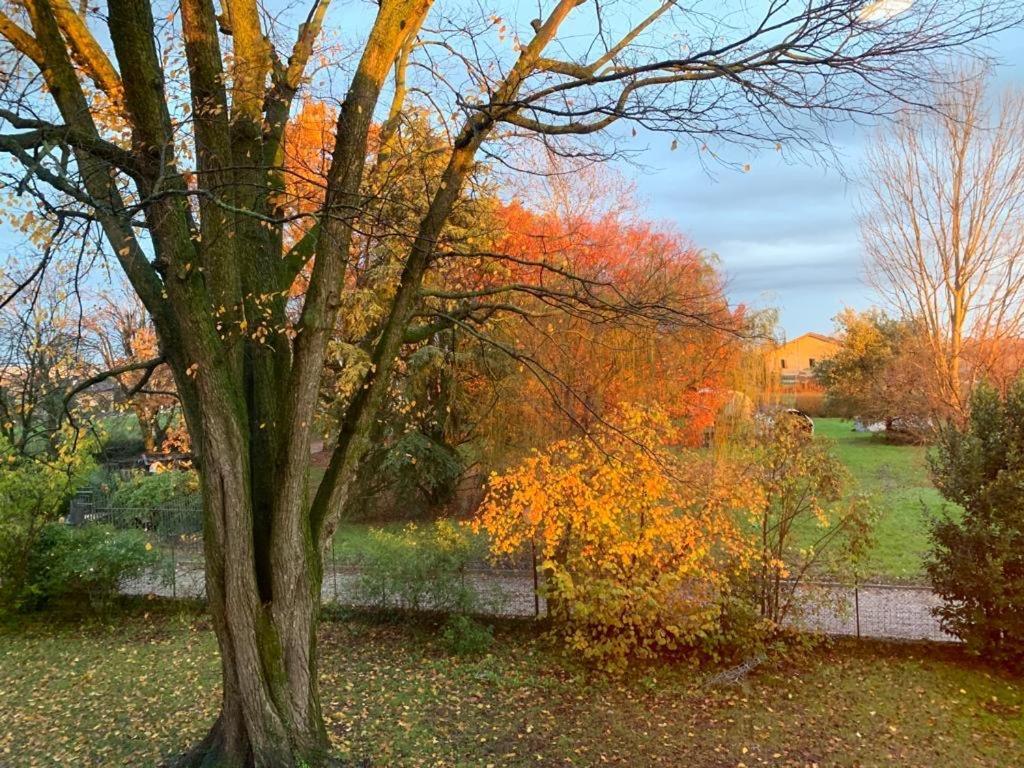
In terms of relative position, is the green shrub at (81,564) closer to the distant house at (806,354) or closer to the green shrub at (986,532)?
the green shrub at (986,532)

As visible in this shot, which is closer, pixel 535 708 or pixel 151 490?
pixel 535 708

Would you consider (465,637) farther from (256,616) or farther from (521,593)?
(256,616)

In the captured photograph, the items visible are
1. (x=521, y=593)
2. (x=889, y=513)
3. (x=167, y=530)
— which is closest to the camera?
(x=521, y=593)

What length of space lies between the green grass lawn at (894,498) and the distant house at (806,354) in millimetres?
5464

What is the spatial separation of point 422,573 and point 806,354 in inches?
2002

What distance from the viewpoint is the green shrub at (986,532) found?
24.0 ft

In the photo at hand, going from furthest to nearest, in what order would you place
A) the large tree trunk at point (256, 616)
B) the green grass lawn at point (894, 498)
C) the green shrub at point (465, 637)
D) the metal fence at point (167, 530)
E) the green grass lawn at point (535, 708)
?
the green grass lawn at point (894, 498) < the metal fence at point (167, 530) < the green shrub at point (465, 637) < the green grass lawn at point (535, 708) < the large tree trunk at point (256, 616)

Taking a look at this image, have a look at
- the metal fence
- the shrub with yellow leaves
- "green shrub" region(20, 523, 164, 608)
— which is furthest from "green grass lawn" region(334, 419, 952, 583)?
"green shrub" region(20, 523, 164, 608)

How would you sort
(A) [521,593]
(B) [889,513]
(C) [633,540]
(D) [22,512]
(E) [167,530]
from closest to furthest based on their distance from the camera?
(C) [633,540] < (D) [22,512] < (A) [521,593] < (E) [167,530] < (B) [889,513]

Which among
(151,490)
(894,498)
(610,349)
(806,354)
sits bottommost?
(894,498)

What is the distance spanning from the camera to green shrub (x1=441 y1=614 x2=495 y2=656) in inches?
336

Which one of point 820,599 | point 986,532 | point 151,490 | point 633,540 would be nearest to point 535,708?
point 633,540

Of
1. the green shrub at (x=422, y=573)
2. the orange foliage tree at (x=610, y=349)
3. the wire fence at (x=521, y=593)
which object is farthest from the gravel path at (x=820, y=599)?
the orange foliage tree at (x=610, y=349)

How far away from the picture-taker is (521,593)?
10328mm
